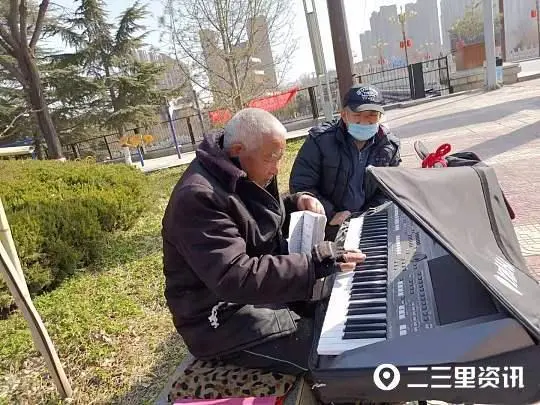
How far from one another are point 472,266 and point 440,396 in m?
0.34

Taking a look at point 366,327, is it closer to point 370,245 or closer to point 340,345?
point 340,345

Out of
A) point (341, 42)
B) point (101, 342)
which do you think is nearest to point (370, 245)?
point (101, 342)

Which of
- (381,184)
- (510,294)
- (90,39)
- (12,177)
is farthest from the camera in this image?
(90,39)

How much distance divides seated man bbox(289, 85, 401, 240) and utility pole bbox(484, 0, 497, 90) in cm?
1420

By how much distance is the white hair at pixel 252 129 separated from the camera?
1.71m

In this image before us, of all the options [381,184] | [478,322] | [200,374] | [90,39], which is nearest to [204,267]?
[200,374]

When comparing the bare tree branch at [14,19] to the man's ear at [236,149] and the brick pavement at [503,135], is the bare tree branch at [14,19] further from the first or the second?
the man's ear at [236,149]

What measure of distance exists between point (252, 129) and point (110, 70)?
25.3m

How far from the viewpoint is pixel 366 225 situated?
7.15 ft

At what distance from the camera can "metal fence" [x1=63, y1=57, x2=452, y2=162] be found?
17594mm

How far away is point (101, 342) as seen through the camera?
3.09m

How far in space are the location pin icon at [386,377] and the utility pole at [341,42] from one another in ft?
19.4

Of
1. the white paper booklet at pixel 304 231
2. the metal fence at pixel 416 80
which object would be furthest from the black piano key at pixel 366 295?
the metal fence at pixel 416 80

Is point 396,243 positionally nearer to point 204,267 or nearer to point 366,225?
point 366,225
